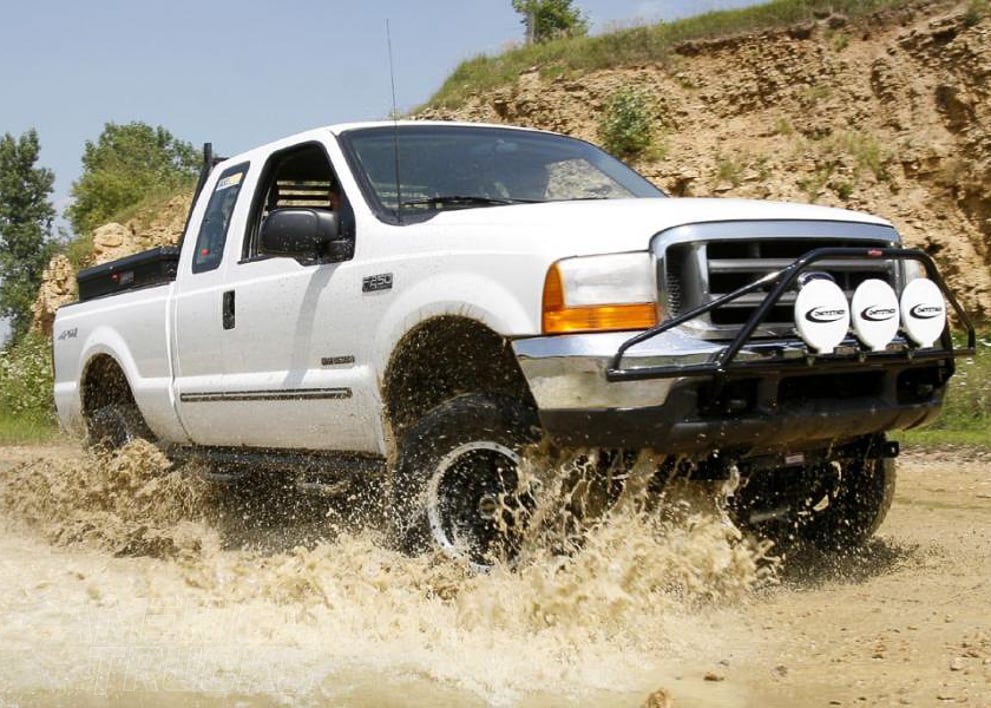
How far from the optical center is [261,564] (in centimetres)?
521

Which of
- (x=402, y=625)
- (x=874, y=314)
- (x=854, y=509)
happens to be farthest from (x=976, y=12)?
(x=402, y=625)

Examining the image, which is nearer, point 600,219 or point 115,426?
point 600,219

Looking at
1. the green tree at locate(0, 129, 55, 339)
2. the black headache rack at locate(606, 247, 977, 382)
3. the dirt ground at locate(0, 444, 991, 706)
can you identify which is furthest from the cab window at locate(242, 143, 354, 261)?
the green tree at locate(0, 129, 55, 339)

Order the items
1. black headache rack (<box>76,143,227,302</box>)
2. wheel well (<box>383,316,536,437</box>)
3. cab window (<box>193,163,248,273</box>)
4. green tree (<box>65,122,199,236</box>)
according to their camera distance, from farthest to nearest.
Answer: green tree (<box>65,122,199,236</box>), black headache rack (<box>76,143,227,302</box>), cab window (<box>193,163,248,273</box>), wheel well (<box>383,316,536,437</box>)

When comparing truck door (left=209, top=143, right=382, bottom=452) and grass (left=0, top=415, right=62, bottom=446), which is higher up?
truck door (left=209, top=143, right=382, bottom=452)

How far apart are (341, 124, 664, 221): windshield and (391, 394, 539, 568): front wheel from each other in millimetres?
1008

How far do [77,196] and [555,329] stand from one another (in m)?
50.1

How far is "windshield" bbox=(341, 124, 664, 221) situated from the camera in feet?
17.3

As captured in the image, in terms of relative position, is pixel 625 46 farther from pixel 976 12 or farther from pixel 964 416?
pixel 964 416

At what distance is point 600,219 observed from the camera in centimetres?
424

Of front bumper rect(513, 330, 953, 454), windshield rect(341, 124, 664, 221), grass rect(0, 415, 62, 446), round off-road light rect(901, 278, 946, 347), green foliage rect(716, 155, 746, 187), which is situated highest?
green foliage rect(716, 155, 746, 187)

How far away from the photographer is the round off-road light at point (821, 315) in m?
4.12

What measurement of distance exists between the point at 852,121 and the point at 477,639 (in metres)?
16.4

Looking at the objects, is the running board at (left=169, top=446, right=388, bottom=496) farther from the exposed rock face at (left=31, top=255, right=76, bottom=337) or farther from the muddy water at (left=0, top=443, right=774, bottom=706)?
the exposed rock face at (left=31, top=255, right=76, bottom=337)
